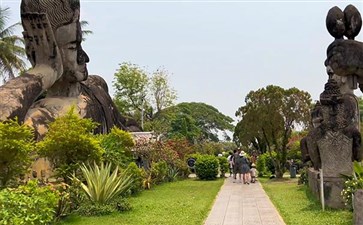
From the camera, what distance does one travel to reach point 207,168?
24672mm

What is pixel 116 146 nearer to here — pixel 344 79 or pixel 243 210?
pixel 243 210

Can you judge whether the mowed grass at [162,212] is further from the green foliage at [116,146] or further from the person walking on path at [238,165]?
the person walking on path at [238,165]

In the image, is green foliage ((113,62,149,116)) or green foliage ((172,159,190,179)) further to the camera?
green foliage ((113,62,149,116))

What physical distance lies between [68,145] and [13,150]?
224cm

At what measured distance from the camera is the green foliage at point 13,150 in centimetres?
952

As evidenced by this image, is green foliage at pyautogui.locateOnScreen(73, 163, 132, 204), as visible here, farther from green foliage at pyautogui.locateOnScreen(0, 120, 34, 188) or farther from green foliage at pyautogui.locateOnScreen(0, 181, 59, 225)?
green foliage at pyautogui.locateOnScreen(0, 181, 59, 225)

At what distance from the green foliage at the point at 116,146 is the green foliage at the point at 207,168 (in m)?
8.61

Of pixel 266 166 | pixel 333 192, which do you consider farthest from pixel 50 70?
pixel 266 166

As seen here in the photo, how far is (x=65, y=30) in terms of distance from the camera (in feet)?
50.5

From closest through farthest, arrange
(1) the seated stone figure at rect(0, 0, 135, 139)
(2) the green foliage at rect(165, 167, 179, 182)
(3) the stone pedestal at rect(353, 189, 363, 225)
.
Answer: (3) the stone pedestal at rect(353, 189, 363, 225)
(1) the seated stone figure at rect(0, 0, 135, 139)
(2) the green foliage at rect(165, 167, 179, 182)

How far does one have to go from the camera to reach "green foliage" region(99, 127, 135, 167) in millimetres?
14938

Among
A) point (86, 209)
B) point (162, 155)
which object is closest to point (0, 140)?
point (86, 209)

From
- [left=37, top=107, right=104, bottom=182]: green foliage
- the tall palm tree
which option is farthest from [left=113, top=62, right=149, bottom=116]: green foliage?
[left=37, top=107, right=104, bottom=182]: green foliage

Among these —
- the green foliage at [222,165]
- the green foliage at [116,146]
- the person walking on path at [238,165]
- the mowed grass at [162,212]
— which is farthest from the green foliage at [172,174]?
the mowed grass at [162,212]
